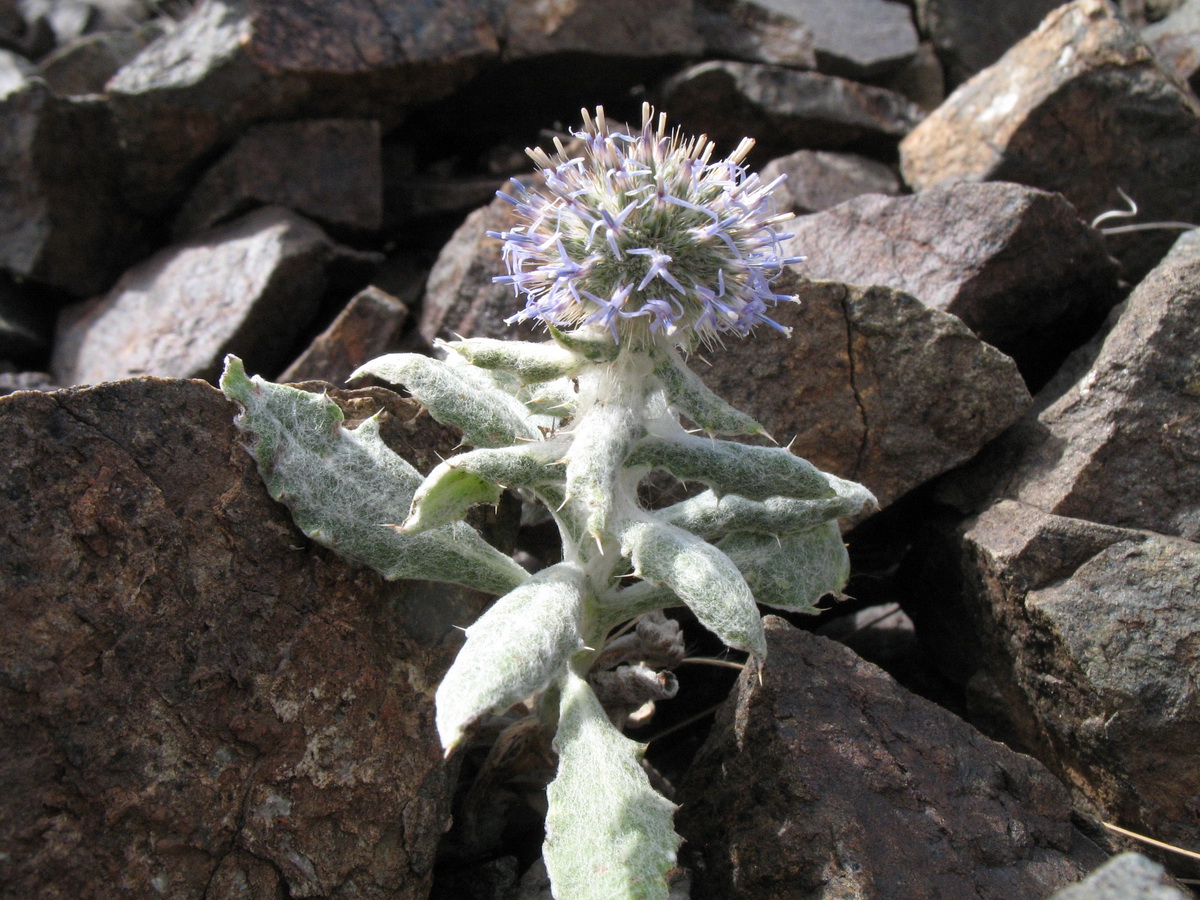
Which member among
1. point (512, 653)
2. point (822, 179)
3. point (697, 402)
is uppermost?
point (697, 402)

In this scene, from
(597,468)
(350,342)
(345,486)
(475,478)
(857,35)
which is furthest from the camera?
(857,35)

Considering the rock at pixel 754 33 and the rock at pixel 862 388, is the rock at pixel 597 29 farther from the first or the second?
the rock at pixel 862 388

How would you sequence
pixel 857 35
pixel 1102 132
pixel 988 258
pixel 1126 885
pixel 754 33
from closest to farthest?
pixel 1126 885
pixel 988 258
pixel 1102 132
pixel 754 33
pixel 857 35

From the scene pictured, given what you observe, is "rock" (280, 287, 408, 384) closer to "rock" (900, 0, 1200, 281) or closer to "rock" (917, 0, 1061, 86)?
"rock" (900, 0, 1200, 281)

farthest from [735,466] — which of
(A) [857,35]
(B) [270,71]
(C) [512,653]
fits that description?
(A) [857,35]

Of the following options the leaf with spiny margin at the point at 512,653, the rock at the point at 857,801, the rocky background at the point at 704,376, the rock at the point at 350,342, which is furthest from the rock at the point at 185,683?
the rock at the point at 350,342

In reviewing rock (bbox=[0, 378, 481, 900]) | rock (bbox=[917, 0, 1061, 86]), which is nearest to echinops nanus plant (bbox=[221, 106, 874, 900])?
rock (bbox=[0, 378, 481, 900])

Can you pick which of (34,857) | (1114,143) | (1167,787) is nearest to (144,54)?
(34,857)

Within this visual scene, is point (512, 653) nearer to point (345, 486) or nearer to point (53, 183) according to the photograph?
point (345, 486)
